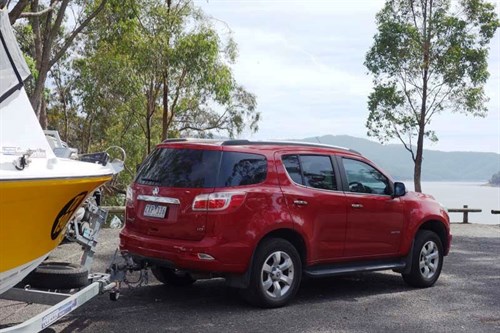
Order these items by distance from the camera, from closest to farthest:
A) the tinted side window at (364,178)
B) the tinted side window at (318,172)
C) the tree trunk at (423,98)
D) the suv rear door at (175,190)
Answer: the suv rear door at (175,190) → the tinted side window at (318,172) → the tinted side window at (364,178) → the tree trunk at (423,98)

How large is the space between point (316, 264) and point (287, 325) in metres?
1.20

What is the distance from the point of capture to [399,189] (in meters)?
8.27

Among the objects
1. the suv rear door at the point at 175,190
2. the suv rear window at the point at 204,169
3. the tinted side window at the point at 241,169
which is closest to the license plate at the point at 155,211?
the suv rear door at the point at 175,190

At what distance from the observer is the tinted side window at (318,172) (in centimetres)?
745

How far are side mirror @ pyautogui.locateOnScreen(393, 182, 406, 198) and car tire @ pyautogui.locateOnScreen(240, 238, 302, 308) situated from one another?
1.88m

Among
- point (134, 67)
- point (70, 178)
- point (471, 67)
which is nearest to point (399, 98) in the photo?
point (471, 67)

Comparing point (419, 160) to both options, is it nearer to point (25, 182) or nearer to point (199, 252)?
point (199, 252)

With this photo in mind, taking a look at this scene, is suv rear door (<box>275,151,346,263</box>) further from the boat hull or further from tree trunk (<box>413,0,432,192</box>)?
tree trunk (<box>413,0,432,192</box>)

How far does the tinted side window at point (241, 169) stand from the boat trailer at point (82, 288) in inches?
51.7

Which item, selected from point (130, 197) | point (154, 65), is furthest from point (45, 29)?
point (130, 197)

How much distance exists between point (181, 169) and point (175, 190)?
276 mm

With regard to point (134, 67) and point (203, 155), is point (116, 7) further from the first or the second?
point (203, 155)

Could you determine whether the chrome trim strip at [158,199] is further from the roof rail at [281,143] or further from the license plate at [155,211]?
the roof rail at [281,143]

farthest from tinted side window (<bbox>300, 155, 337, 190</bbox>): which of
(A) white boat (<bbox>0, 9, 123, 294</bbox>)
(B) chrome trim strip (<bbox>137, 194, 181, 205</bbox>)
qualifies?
(A) white boat (<bbox>0, 9, 123, 294</bbox>)
